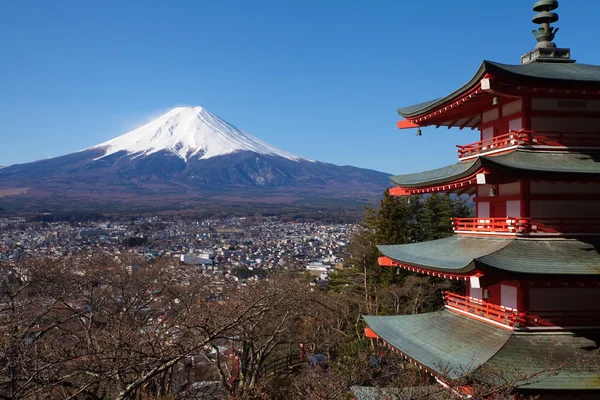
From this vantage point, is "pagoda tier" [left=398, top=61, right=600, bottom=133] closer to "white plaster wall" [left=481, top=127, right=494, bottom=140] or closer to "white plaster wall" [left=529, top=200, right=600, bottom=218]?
"white plaster wall" [left=481, top=127, right=494, bottom=140]

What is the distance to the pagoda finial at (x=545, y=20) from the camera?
978 cm

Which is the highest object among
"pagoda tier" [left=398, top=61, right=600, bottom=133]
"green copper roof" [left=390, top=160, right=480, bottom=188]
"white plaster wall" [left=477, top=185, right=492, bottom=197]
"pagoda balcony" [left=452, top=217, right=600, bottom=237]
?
"pagoda tier" [left=398, top=61, right=600, bottom=133]

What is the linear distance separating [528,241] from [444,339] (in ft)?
7.22

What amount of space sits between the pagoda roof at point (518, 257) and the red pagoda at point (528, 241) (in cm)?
2

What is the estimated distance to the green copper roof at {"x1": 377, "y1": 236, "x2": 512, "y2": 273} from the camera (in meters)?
8.79

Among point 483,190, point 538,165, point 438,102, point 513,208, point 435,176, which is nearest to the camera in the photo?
point 538,165

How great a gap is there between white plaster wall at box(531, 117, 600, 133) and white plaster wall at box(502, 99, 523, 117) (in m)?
0.31

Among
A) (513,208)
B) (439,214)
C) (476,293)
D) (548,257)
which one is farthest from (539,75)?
(439,214)

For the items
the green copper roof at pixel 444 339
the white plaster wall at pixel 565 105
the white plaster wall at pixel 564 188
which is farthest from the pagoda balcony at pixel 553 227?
the white plaster wall at pixel 565 105

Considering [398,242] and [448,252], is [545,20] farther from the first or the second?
[398,242]

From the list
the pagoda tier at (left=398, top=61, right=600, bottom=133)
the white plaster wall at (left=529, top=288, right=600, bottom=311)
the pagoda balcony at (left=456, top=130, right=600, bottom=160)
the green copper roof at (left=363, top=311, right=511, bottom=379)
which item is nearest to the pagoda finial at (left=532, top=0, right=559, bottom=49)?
the pagoda tier at (left=398, top=61, right=600, bottom=133)

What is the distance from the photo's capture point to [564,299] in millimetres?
8734

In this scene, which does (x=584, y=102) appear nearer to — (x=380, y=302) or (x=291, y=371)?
(x=291, y=371)

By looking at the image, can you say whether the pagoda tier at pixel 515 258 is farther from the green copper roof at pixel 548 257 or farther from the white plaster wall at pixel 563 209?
the white plaster wall at pixel 563 209
